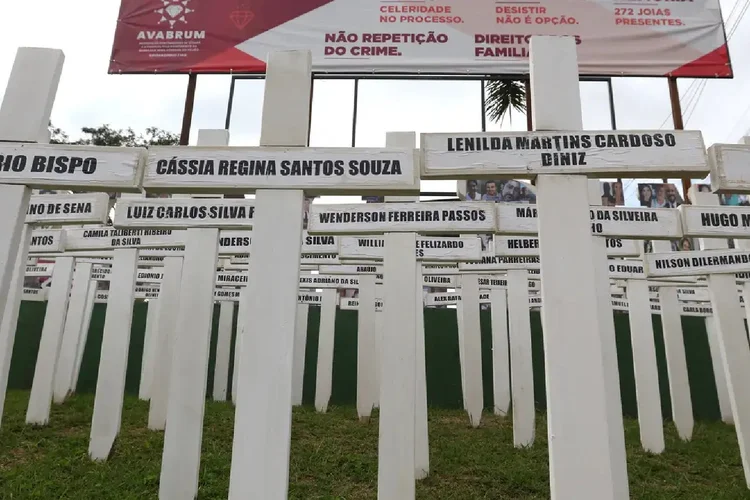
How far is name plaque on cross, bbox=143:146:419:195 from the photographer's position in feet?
10.8

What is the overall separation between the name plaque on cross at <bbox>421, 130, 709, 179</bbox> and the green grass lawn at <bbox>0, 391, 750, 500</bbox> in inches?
169

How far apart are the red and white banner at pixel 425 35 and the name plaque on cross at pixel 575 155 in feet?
24.2

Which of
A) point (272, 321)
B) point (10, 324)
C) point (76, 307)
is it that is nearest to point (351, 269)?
point (76, 307)

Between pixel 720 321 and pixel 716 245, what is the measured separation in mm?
1250

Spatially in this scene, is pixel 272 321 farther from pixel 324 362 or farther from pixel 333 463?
pixel 324 362

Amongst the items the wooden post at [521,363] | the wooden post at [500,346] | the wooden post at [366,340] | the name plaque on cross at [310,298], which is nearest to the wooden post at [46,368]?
the wooden post at [366,340]

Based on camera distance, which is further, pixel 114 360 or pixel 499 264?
pixel 499 264

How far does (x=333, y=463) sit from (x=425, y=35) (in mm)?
7557

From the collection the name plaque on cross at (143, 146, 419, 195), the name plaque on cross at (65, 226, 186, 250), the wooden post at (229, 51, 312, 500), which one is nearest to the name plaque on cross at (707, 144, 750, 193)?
the name plaque on cross at (143, 146, 419, 195)

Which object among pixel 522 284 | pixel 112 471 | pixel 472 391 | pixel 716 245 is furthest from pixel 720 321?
pixel 112 471

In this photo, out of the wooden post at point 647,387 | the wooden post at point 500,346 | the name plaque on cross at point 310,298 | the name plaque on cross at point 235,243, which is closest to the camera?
the name plaque on cross at point 235,243

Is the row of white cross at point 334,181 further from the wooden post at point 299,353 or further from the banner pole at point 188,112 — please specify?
the wooden post at point 299,353

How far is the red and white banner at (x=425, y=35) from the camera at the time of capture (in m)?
10.2

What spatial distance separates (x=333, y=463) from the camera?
7.36 meters
